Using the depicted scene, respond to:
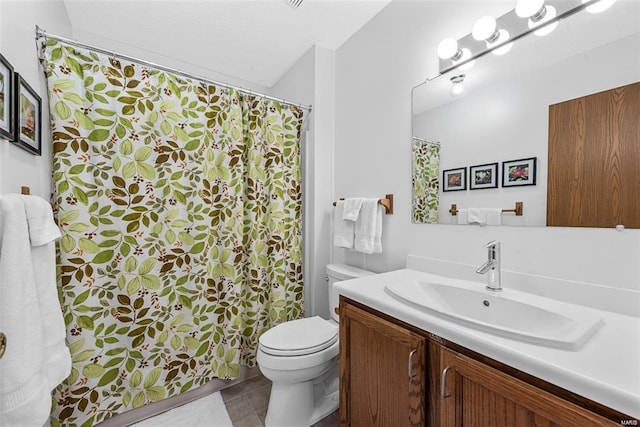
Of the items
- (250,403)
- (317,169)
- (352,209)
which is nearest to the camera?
(250,403)

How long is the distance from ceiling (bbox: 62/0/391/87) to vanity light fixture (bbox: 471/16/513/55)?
74 cm

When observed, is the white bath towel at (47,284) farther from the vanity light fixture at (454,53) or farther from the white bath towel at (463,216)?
the vanity light fixture at (454,53)

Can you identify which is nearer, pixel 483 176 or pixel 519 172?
pixel 519 172

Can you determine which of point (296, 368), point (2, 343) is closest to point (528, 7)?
point (296, 368)

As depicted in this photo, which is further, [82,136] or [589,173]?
[82,136]

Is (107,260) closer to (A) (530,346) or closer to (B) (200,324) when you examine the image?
(B) (200,324)

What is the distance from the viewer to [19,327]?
2.22ft

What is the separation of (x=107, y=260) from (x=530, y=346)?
1.77m

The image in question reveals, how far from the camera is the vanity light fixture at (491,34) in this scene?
1099 mm

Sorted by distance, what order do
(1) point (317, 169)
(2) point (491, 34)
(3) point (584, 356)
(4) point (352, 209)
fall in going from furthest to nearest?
(1) point (317, 169)
(4) point (352, 209)
(2) point (491, 34)
(3) point (584, 356)

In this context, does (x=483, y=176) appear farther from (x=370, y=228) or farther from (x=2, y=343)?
(x=2, y=343)

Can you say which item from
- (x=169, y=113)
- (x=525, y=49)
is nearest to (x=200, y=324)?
(x=169, y=113)

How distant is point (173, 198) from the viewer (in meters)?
1.55

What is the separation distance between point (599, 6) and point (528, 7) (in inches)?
8.1
